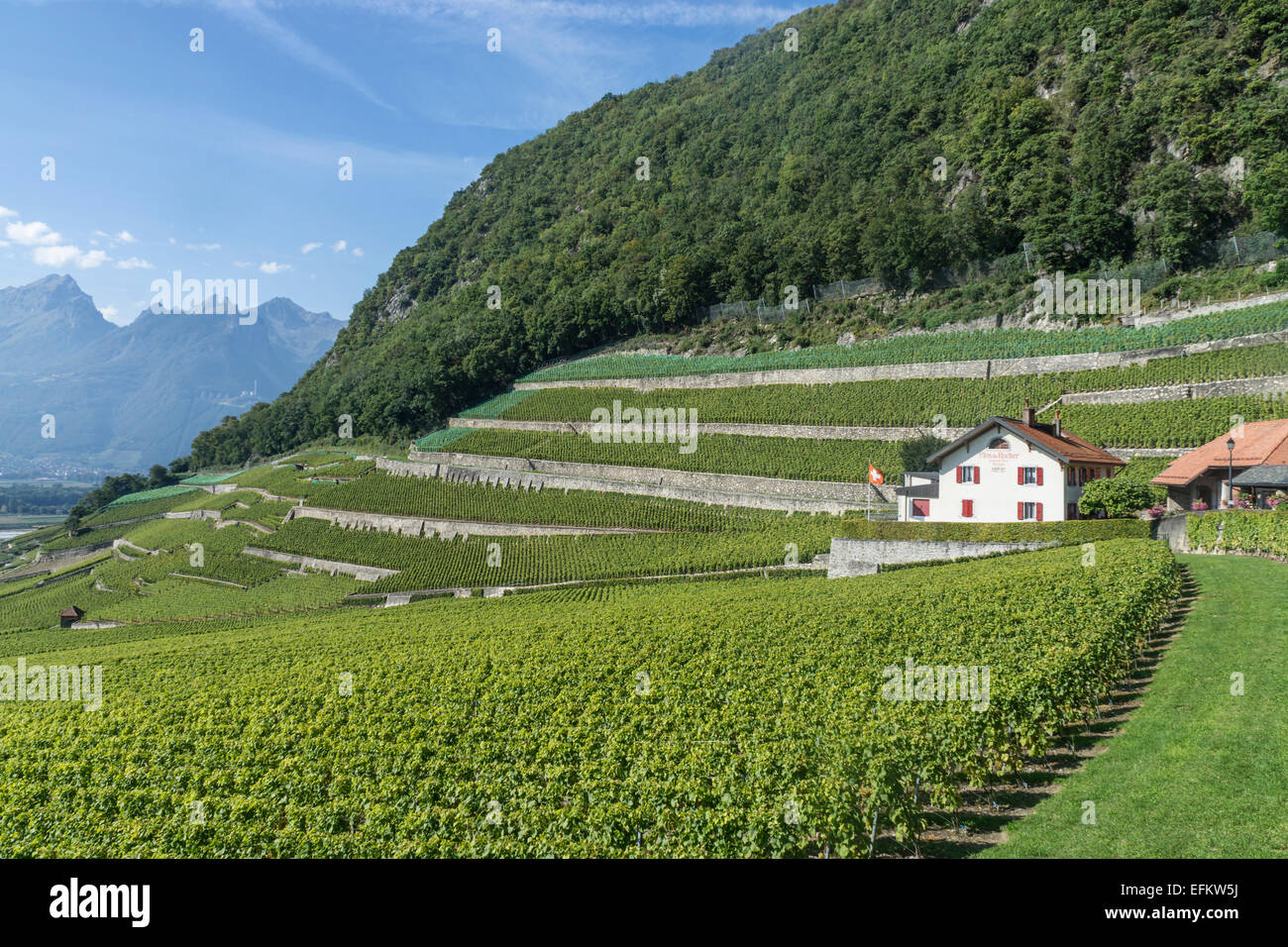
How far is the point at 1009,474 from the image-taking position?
36156mm

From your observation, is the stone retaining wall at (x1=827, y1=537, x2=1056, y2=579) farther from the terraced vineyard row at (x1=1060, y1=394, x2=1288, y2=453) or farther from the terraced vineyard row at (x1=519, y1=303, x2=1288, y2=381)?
the terraced vineyard row at (x1=519, y1=303, x2=1288, y2=381)

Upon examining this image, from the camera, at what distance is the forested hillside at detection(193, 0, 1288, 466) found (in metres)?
59.3

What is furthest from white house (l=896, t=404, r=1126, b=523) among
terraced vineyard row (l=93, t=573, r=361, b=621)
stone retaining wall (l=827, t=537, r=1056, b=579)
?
terraced vineyard row (l=93, t=573, r=361, b=621)

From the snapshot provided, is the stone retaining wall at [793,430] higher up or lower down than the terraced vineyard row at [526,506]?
higher up

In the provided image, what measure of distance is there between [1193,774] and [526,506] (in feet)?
153

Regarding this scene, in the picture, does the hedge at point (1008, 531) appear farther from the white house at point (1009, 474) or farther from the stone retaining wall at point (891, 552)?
the white house at point (1009, 474)

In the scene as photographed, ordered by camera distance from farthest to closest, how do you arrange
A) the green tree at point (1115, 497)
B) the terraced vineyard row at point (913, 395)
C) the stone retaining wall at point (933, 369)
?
the stone retaining wall at point (933, 369), the terraced vineyard row at point (913, 395), the green tree at point (1115, 497)

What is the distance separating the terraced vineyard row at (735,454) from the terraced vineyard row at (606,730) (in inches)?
747

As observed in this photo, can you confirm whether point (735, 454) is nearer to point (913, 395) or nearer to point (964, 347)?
point (913, 395)

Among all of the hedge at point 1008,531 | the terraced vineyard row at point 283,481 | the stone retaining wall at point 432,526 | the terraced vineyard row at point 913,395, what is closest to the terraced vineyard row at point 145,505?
the terraced vineyard row at point 283,481

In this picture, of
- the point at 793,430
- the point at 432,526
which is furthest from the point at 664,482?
the point at 432,526

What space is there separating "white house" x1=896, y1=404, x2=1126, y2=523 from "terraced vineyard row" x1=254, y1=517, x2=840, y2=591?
6.15 m

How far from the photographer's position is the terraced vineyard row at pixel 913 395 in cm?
4262
